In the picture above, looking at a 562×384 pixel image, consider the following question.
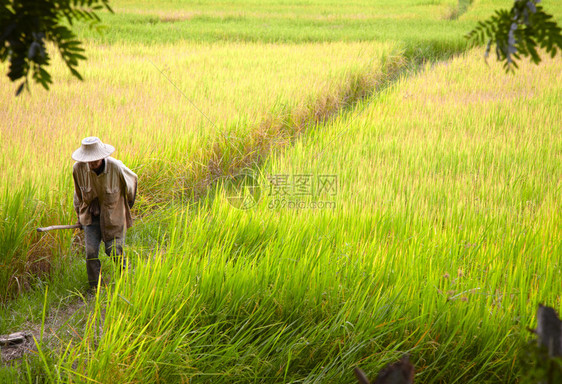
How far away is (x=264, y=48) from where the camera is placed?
9.31m

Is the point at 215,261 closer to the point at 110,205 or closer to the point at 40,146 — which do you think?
the point at 110,205

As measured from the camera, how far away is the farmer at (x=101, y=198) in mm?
2268

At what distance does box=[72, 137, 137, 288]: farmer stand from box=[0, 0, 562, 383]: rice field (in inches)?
8.0

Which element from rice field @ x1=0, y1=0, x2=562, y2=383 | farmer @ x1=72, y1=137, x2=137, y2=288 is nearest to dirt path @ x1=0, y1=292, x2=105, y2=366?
rice field @ x1=0, y1=0, x2=562, y2=383

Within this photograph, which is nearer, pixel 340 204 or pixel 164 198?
pixel 340 204

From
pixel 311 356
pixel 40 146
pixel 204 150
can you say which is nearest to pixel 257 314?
pixel 311 356

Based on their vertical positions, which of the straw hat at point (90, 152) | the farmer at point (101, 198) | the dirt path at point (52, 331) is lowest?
the dirt path at point (52, 331)

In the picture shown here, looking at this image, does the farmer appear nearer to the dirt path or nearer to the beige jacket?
the beige jacket

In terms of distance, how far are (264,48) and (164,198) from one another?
661cm

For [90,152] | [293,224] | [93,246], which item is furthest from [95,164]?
[293,224]

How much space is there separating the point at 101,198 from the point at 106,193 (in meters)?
0.04

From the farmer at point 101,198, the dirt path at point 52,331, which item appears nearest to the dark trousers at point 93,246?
the farmer at point 101,198

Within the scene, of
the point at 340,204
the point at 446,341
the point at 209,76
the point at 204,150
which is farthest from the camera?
the point at 209,76

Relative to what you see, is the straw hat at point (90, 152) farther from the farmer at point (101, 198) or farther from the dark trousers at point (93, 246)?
the dark trousers at point (93, 246)
